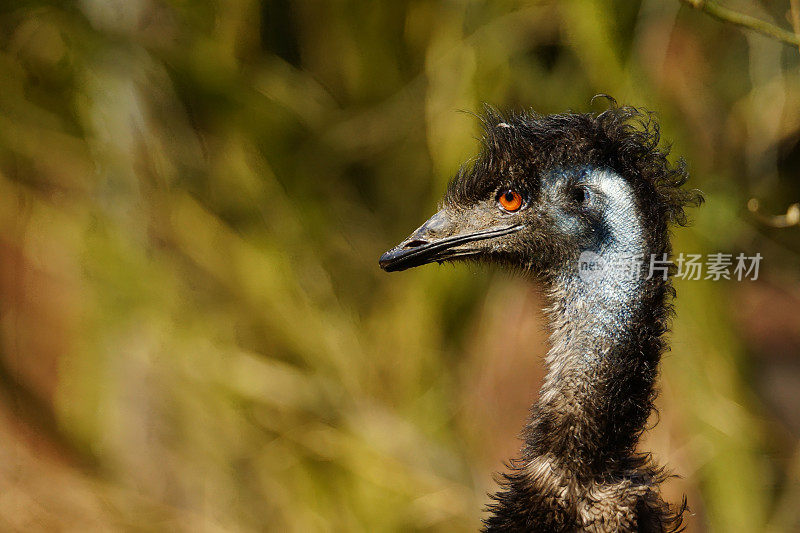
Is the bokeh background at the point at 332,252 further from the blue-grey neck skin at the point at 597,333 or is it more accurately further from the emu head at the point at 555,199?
the blue-grey neck skin at the point at 597,333

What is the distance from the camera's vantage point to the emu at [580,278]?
2.43 meters

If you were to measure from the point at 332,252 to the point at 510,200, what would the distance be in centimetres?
265

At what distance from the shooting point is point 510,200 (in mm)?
2758

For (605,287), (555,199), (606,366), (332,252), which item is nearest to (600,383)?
(606,366)

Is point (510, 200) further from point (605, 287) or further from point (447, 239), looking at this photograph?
point (605, 287)

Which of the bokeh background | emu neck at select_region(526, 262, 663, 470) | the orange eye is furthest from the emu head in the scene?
the bokeh background

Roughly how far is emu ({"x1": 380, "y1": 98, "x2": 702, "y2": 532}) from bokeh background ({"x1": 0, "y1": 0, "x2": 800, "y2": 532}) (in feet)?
4.89

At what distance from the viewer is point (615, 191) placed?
2564 mm

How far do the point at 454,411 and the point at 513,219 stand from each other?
2.73 m

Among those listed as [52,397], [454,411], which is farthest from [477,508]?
[52,397]

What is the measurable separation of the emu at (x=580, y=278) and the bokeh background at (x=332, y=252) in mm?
1491

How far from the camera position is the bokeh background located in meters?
4.28

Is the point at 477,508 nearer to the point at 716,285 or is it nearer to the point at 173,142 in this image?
the point at 716,285

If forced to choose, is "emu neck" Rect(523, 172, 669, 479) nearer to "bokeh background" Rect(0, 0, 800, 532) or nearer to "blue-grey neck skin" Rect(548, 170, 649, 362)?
"blue-grey neck skin" Rect(548, 170, 649, 362)
